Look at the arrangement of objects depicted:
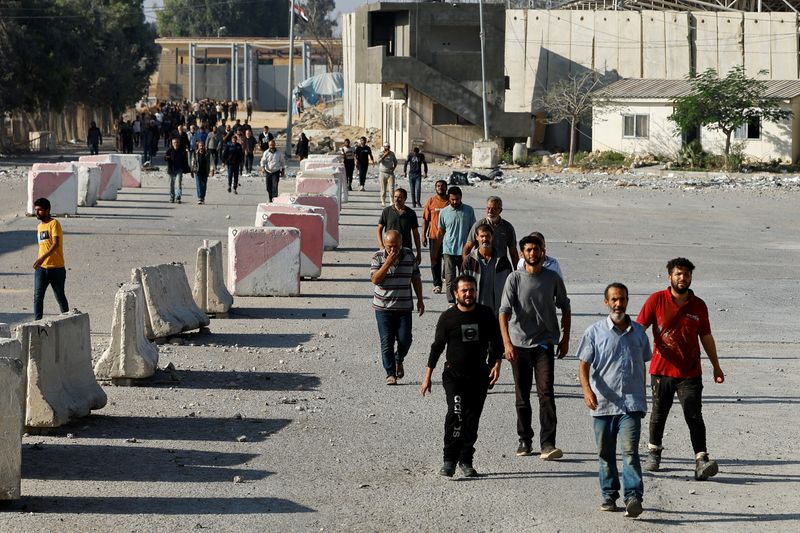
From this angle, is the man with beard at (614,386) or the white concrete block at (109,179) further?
the white concrete block at (109,179)

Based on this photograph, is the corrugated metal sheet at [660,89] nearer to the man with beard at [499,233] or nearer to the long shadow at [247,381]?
the man with beard at [499,233]

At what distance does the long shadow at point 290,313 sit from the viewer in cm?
1692

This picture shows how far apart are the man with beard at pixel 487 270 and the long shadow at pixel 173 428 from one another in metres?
1.92

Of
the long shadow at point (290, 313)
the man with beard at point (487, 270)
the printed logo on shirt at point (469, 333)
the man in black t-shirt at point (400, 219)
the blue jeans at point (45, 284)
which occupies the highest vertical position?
the man in black t-shirt at point (400, 219)

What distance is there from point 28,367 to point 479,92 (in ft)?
165

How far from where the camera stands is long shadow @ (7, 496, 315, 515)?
26.8 feet

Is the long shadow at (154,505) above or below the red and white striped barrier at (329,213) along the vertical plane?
below

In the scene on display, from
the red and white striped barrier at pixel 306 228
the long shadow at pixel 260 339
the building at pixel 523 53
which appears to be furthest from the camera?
the building at pixel 523 53

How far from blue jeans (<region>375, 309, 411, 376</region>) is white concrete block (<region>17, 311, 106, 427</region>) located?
2.51m


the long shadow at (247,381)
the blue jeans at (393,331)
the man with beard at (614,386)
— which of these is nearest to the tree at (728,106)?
the long shadow at (247,381)

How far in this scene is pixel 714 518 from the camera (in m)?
8.15

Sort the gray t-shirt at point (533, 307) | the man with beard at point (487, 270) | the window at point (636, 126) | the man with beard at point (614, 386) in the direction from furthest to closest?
1. the window at point (636, 126)
2. the man with beard at point (487, 270)
3. the gray t-shirt at point (533, 307)
4. the man with beard at point (614, 386)

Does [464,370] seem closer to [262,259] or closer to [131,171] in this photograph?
[262,259]

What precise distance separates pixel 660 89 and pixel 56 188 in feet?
106
